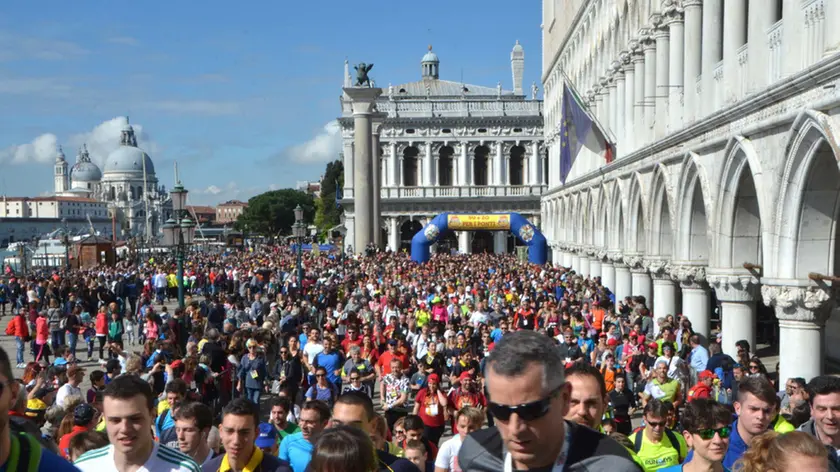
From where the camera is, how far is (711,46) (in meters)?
16.3

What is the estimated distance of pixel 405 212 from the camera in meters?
70.4

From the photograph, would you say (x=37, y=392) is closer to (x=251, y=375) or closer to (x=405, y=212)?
(x=251, y=375)

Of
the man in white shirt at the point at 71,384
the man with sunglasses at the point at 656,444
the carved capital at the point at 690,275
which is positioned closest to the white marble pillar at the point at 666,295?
the carved capital at the point at 690,275

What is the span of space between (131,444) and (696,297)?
14.7 metres

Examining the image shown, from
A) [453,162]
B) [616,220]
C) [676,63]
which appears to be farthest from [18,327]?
[453,162]

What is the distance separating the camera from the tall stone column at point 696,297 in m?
17.5

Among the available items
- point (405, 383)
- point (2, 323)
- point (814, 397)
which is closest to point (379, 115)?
point (2, 323)

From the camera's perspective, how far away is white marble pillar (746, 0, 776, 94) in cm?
1329

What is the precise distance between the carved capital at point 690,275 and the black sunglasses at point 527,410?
1531cm

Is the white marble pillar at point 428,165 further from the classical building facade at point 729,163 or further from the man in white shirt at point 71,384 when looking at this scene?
the man in white shirt at point 71,384

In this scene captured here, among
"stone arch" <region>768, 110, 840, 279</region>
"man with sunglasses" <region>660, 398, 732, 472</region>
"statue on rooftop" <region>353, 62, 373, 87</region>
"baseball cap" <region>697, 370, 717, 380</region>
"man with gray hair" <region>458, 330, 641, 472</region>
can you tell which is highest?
"statue on rooftop" <region>353, 62, 373, 87</region>

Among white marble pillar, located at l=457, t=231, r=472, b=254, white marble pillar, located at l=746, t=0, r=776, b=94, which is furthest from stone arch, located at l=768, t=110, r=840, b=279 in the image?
white marble pillar, located at l=457, t=231, r=472, b=254

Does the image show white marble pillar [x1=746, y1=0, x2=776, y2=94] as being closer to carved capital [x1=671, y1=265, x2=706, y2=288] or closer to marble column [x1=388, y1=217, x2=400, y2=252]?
carved capital [x1=671, y1=265, x2=706, y2=288]

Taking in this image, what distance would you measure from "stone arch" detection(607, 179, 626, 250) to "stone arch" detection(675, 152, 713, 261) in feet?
25.5
